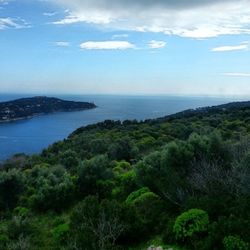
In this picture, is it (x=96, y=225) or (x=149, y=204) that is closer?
(x=96, y=225)

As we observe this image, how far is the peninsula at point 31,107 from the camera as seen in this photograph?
127688mm

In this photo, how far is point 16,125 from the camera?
11306 cm

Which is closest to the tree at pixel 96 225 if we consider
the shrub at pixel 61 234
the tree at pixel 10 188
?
the shrub at pixel 61 234

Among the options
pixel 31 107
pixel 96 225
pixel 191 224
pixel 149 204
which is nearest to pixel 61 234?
pixel 96 225

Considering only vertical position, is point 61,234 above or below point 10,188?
above

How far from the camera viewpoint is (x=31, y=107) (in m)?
140

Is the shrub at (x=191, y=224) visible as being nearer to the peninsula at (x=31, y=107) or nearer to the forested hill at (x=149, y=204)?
the forested hill at (x=149, y=204)

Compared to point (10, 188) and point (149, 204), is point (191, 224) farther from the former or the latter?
point (10, 188)

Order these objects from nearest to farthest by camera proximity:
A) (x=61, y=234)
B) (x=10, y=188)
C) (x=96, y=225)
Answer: (x=96, y=225) < (x=61, y=234) < (x=10, y=188)

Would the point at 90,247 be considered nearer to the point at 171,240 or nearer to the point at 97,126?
the point at 171,240

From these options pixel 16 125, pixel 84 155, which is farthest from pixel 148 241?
pixel 16 125

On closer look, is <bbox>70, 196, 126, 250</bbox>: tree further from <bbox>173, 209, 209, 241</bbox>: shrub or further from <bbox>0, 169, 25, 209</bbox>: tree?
<bbox>0, 169, 25, 209</bbox>: tree

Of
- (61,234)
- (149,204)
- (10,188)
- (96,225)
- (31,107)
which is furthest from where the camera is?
(31,107)

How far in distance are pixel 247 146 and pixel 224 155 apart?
115 cm
